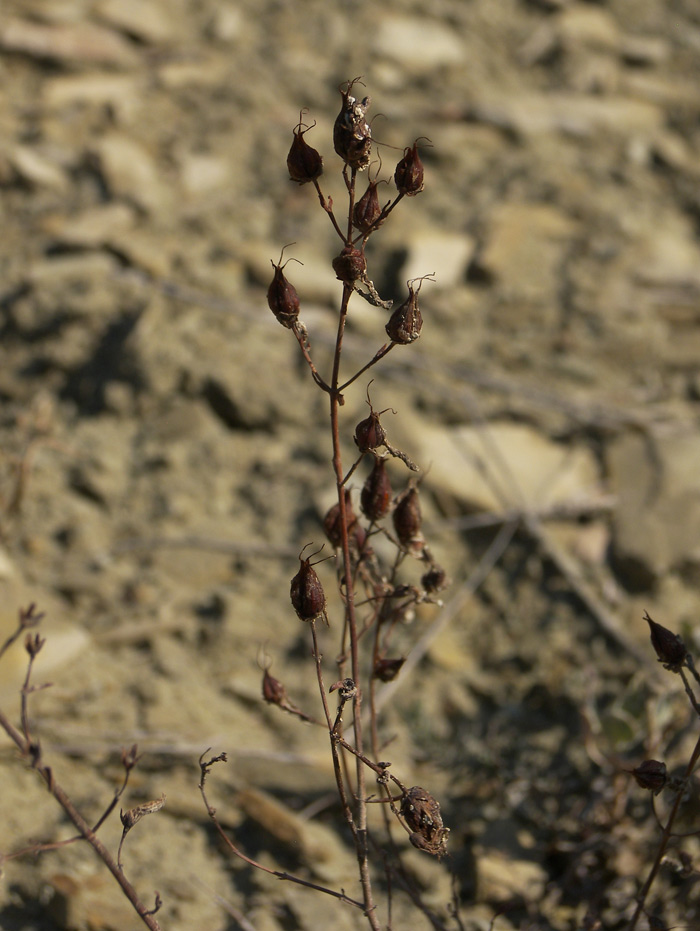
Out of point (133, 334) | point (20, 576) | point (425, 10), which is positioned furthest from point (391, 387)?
point (425, 10)

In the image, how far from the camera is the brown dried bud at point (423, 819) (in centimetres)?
137

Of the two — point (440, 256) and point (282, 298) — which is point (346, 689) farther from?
point (440, 256)

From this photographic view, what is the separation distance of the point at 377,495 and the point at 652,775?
2.04 feet

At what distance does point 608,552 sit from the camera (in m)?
2.80

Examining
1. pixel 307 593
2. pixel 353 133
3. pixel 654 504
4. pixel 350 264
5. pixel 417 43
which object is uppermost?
pixel 417 43

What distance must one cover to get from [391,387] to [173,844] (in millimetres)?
1655

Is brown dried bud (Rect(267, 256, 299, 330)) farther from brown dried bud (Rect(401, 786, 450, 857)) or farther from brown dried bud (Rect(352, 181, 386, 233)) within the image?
brown dried bud (Rect(401, 786, 450, 857))

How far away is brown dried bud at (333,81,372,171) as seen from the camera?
4.16 ft

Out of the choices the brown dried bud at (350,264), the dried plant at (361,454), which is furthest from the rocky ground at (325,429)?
the brown dried bud at (350,264)

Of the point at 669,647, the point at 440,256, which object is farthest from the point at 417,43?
the point at 669,647

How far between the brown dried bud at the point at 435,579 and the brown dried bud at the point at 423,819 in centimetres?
40

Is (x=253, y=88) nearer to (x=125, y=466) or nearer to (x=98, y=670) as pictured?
(x=125, y=466)

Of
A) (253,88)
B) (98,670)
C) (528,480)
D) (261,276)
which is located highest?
(253,88)

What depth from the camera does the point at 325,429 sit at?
3.07m
